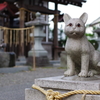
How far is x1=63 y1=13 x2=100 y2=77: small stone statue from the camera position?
2.74m

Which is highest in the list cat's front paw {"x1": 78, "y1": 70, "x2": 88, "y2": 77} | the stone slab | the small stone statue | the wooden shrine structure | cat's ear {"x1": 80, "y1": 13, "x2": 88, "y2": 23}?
the wooden shrine structure

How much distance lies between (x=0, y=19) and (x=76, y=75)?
8.84 metres

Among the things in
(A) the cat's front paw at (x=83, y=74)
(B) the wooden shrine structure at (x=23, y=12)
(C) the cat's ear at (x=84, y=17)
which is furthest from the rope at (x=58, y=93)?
(B) the wooden shrine structure at (x=23, y=12)

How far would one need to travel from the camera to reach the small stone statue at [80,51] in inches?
108

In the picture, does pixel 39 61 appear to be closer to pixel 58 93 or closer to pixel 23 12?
pixel 23 12

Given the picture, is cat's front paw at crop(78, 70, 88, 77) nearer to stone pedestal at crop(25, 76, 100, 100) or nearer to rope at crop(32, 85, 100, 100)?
stone pedestal at crop(25, 76, 100, 100)

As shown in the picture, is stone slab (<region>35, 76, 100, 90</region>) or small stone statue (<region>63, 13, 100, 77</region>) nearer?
stone slab (<region>35, 76, 100, 90</region>)

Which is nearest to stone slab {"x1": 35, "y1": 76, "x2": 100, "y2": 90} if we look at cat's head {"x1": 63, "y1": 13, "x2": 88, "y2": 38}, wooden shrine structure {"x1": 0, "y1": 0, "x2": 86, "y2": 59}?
cat's head {"x1": 63, "y1": 13, "x2": 88, "y2": 38}

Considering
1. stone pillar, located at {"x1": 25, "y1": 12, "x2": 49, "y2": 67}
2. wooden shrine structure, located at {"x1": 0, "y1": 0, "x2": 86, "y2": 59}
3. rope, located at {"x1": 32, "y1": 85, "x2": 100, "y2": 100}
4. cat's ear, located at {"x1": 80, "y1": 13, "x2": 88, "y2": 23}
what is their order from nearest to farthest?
rope, located at {"x1": 32, "y1": 85, "x2": 100, "y2": 100} → cat's ear, located at {"x1": 80, "y1": 13, "x2": 88, "y2": 23} → stone pillar, located at {"x1": 25, "y1": 12, "x2": 49, "y2": 67} → wooden shrine structure, located at {"x1": 0, "y1": 0, "x2": 86, "y2": 59}

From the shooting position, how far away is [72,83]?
254 centimetres

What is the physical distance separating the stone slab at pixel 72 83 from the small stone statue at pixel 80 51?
0.08 meters

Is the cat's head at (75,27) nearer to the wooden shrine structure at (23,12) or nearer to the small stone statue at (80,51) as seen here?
the small stone statue at (80,51)

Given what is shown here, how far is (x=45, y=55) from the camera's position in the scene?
10195 millimetres

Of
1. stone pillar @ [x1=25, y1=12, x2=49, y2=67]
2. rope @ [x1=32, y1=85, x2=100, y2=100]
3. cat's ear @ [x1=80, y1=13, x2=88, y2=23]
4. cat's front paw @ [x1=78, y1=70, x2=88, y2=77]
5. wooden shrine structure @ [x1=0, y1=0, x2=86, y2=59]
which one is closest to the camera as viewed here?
rope @ [x1=32, y1=85, x2=100, y2=100]
